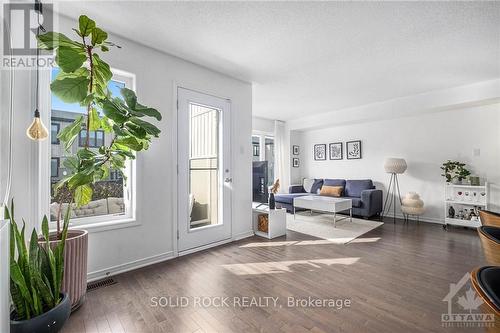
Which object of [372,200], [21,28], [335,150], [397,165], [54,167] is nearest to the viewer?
[21,28]

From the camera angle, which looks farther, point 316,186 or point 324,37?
point 316,186

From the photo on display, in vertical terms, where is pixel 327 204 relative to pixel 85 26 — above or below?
below

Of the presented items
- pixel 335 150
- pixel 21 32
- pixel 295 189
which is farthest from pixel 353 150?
pixel 21 32

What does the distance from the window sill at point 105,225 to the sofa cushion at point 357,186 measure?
462 centimetres

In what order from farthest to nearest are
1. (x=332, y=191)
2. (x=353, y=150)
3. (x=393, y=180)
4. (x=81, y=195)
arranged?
1. (x=353, y=150)
2. (x=332, y=191)
3. (x=393, y=180)
4. (x=81, y=195)

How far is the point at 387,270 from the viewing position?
2.53m

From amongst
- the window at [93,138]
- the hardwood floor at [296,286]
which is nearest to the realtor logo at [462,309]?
the hardwood floor at [296,286]

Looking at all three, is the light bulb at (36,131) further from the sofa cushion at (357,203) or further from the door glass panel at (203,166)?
the sofa cushion at (357,203)

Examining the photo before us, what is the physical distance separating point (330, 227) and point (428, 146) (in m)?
2.72

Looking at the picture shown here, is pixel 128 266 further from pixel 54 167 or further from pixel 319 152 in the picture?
pixel 319 152

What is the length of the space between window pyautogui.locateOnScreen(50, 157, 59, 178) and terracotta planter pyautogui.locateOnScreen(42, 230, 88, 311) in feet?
1.89

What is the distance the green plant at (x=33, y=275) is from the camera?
1382mm

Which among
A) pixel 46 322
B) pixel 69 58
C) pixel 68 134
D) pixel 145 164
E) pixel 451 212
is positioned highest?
pixel 69 58

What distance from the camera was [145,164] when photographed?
8.84ft
